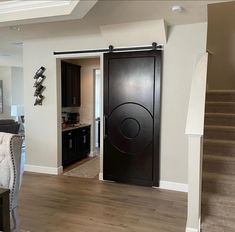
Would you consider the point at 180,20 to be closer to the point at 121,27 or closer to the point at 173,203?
the point at 121,27

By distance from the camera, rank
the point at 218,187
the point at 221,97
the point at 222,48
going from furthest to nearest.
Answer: the point at 222,48, the point at 221,97, the point at 218,187

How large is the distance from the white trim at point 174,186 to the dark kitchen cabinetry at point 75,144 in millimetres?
2136

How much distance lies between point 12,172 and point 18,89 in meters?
7.63

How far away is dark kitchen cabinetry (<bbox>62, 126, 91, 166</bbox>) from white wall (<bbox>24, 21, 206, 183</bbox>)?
377 mm

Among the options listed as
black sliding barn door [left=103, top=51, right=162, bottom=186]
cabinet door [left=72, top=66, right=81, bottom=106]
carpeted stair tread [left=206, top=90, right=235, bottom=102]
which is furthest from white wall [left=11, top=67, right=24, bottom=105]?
carpeted stair tread [left=206, top=90, right=235, bottom=102]

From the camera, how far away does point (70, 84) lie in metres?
5.65

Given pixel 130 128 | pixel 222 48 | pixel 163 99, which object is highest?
pixel 222 48

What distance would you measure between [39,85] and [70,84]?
1.01 m

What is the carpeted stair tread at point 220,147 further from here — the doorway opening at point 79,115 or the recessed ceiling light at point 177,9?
the doorway opening at point 79,115

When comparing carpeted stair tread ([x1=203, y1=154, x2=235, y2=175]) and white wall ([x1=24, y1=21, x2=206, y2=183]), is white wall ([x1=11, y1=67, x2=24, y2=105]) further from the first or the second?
carpeted stair tread ([x1=203, y1=154, x2=235, y2=175])

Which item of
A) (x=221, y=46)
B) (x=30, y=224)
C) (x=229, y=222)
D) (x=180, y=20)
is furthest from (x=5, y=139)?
(x=221, y=46)

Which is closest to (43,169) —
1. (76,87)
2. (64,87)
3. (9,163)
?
(64,87)

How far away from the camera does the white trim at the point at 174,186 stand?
3.98m

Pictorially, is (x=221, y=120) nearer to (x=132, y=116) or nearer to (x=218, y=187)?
(x=218, y=187)
